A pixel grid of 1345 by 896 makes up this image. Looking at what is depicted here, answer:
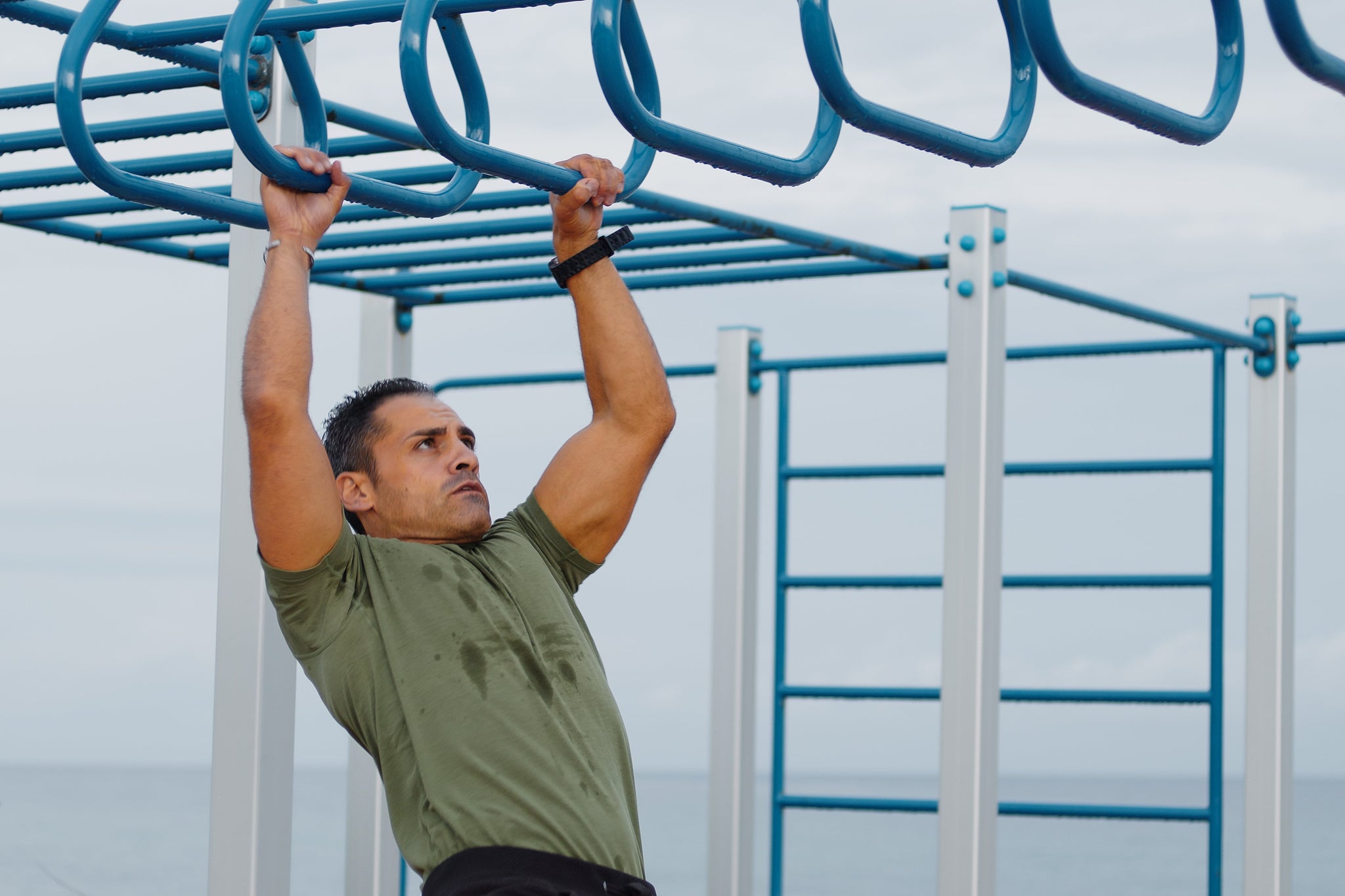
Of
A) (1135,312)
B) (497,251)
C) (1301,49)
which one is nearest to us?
(1301,49)

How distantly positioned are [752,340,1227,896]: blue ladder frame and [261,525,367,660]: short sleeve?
2928 mm

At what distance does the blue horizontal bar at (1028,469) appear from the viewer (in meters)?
5.20

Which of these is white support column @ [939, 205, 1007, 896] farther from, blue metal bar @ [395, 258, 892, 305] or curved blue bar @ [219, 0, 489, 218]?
curved blue bar @ [219, 0, 489, 218]

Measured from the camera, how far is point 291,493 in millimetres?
2197

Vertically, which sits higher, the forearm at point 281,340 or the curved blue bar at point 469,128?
the curved blue bar at point 469,128

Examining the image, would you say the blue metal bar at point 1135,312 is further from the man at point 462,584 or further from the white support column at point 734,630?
the man at point 462,584

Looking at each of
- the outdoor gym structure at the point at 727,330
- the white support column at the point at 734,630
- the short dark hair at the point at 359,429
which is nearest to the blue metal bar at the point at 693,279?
the outdoor gym structure at the point at 727,330

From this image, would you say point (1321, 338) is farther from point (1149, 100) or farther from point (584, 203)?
point (1149, 100)

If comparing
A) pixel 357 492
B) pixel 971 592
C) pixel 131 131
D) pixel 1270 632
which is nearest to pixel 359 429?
pixel 357 492

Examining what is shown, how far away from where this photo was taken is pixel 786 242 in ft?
14.1

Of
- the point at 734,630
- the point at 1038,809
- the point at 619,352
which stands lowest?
the point at 1038,809

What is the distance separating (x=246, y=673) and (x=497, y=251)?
158cm

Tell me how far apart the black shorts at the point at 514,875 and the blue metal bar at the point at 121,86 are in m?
1.50

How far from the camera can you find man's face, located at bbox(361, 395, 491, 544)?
257 centimetres
